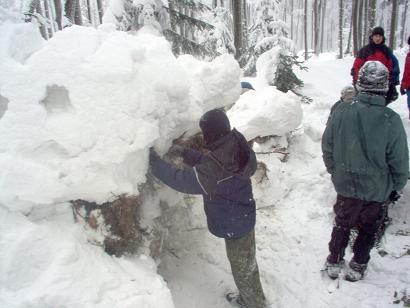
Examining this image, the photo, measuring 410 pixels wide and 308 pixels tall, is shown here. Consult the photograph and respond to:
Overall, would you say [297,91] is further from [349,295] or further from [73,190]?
[73,190]

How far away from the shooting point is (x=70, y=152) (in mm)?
2494

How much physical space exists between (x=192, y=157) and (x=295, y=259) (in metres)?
2.15

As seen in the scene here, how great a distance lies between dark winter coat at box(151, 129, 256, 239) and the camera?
3006mm

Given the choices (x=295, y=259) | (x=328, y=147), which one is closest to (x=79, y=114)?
(x=328, y=147)

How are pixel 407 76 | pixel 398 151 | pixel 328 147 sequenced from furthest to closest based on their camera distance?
pixel 407 76 < pixel 328 147 < pixel 398 151

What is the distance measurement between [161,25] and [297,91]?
14.6 feet

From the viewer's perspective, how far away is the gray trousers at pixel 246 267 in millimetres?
3357

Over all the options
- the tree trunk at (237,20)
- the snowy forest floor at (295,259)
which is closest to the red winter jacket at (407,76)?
the snowy forest floor at (295,259)

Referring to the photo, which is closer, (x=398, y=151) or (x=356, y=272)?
(x=398, y=151)

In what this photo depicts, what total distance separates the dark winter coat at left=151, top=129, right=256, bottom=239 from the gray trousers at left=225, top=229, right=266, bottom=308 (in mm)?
133

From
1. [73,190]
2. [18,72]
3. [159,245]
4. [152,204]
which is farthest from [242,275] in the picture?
[18,72]

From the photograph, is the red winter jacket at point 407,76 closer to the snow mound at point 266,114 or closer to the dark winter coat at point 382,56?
the dark winter coat at point 382,56

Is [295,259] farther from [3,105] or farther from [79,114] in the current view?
[3,105]

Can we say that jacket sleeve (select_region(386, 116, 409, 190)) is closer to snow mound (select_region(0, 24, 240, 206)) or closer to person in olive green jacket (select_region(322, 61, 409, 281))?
person in olive green jacket (select_region(322, 61, 409, 281))
